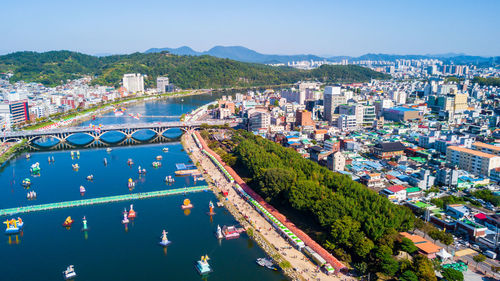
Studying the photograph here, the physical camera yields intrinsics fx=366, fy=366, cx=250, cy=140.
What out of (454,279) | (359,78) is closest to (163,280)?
(454,279)

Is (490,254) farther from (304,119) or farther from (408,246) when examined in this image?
(304,119)

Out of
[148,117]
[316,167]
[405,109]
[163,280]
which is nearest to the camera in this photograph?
[163,280]

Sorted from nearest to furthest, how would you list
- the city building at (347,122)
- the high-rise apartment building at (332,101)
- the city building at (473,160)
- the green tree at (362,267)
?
the green tree at (362,267) → the city building at (473,160) → the city building at (347,122) → the high-rise apartment building at (332,101)

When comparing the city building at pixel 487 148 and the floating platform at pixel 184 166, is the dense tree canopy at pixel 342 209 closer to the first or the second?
the floating platform at pixel 184 166

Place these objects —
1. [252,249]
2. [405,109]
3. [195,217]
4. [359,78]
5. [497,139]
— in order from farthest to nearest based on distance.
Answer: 1. [359,78]
2. [405,109]
3. [497,139]
4. [195,217]
5. [252,249]

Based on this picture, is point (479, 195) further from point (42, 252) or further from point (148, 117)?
point (148, 117)

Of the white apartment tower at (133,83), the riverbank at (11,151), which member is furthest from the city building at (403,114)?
the white apartment tower at (133,83)

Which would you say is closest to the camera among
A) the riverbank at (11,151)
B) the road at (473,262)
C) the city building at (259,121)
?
the road at (473,262)

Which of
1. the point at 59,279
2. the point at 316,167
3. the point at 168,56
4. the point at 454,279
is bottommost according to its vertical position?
the point at 59,279
